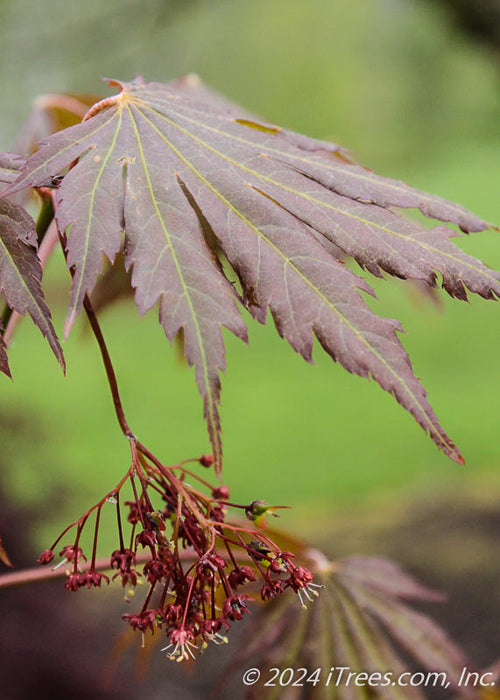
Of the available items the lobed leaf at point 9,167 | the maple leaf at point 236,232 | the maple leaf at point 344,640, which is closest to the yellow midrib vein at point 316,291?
the maple leaf at point 236,232

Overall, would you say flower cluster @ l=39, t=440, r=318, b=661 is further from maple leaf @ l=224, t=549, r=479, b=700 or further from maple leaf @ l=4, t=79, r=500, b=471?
maple leaf @ l=224, t=549, r=479, b=700

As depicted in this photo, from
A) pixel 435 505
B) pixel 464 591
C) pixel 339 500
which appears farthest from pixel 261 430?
pixel 464 591

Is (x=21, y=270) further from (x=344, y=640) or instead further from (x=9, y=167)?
(x=344, y=640)

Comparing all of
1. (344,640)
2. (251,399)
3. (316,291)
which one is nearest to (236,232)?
(316,291)

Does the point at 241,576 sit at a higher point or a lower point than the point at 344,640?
higher

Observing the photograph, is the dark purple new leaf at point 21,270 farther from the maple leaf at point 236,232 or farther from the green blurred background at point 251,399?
the green blurred background at point 251,399
